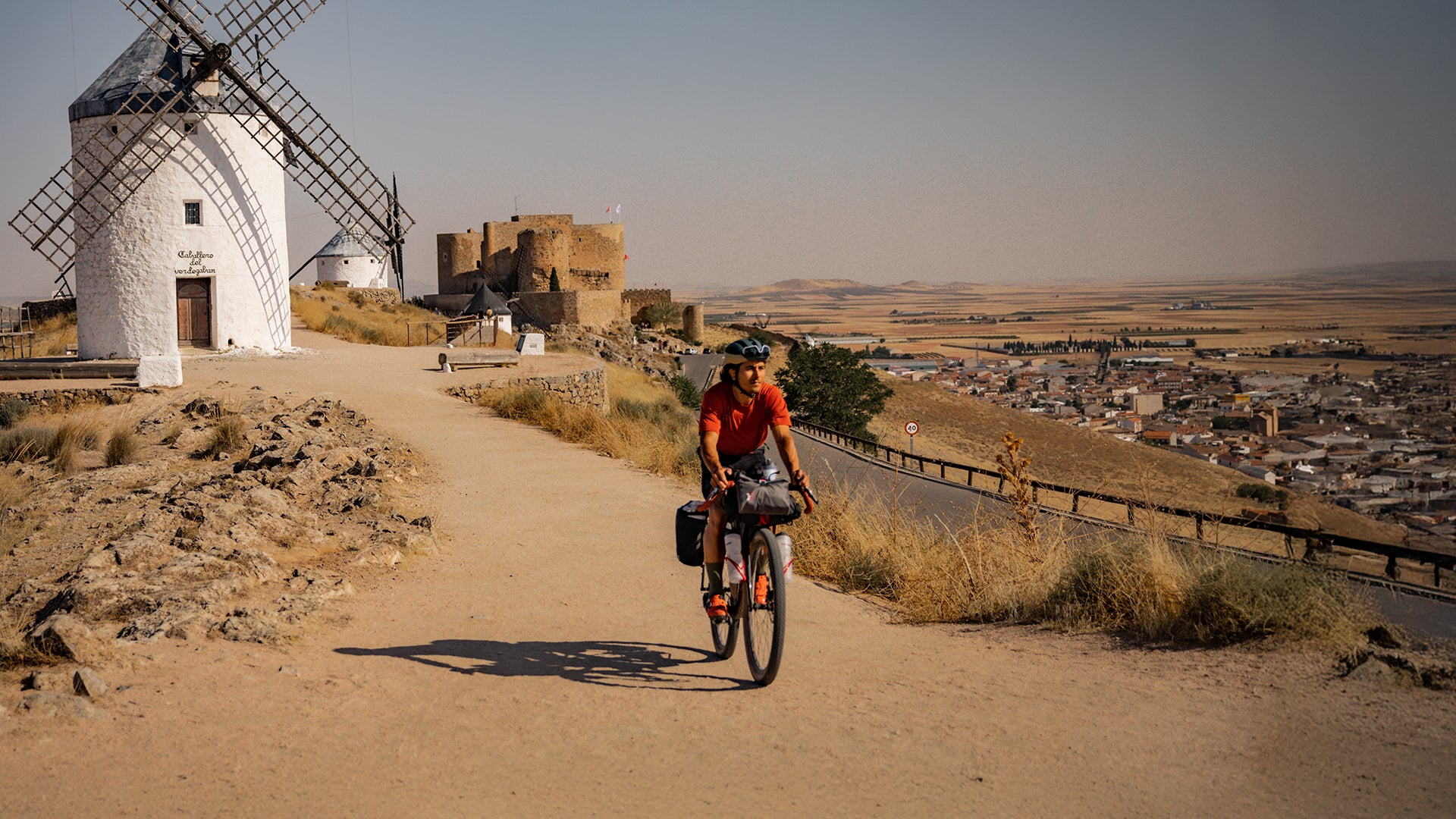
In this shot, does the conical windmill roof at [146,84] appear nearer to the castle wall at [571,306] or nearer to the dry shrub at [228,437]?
the dry shrub at [228,437]

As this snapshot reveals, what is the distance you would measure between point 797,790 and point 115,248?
2248 centimetres

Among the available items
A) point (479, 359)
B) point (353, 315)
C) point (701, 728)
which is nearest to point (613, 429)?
point (701, 728)

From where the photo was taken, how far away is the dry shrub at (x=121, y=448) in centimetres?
1228

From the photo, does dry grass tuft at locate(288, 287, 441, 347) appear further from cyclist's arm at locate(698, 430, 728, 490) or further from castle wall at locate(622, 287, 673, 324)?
cyclist's arm at locate(698, 430, 728, 490)

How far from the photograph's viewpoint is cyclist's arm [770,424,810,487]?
16.6 ft

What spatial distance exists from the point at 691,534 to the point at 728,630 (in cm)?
53

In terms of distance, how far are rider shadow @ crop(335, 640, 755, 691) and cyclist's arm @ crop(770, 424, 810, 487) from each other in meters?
1.01

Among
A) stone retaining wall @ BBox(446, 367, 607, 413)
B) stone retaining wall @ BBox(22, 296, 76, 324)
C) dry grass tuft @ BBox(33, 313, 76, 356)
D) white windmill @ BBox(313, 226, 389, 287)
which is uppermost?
white windmill @ BBox(313, 226, 389, 287)

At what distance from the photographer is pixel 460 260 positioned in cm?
6062

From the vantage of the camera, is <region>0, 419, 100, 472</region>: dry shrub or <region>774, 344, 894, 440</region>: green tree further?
<region>774, 344, 894, 440</region>: green tree

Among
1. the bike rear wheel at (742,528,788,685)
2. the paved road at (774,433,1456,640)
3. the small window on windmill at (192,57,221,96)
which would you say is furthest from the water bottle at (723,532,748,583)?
the small window on windmill at (192,57,221,96)

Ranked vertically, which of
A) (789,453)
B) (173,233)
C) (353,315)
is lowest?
(789,453)

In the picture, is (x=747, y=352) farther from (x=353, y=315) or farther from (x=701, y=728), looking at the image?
(x=353, y=315)

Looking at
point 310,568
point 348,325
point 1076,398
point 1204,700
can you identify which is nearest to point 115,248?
point 348,325
